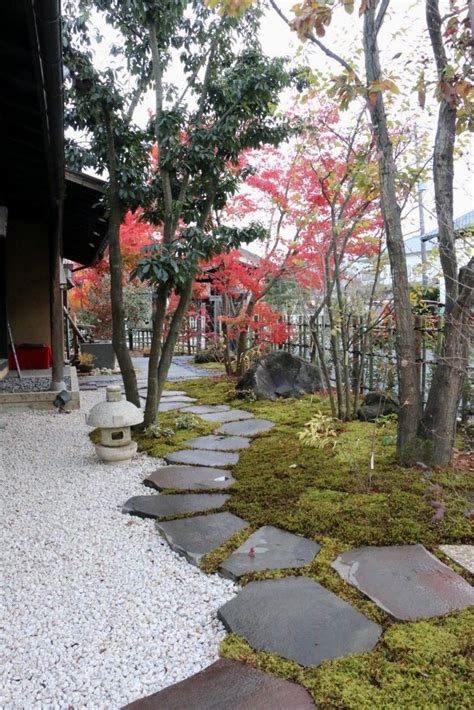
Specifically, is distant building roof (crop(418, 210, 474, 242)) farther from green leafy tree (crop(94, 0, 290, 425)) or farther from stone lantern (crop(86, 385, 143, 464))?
stone lantern (crop(86, 385, 143, 464))

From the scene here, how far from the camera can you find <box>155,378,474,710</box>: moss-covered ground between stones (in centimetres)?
152

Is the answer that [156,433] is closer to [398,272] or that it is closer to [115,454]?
[115,454]

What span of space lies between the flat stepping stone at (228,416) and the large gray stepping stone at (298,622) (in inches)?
135

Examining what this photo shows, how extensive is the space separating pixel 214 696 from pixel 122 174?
4.11 metres

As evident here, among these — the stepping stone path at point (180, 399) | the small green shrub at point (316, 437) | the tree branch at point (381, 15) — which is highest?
the tree branch at point (381, 15)

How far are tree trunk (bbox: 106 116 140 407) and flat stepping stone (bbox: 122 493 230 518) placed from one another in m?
1.80

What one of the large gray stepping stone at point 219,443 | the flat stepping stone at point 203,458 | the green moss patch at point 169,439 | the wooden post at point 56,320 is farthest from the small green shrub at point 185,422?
the wooden post at point 56,320

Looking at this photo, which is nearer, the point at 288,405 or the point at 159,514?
the point at 159,514

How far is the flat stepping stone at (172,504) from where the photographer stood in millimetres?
2988

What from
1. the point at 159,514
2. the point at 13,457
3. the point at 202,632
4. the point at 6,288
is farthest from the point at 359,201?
the point at 6,288

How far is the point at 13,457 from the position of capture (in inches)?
171

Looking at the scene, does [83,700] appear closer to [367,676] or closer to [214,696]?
[214,696]

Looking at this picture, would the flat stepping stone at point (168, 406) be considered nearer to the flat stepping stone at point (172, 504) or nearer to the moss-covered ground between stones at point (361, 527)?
the moss-covered ground between stones at point (361, 527)

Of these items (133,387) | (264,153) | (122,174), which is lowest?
(133,387)
